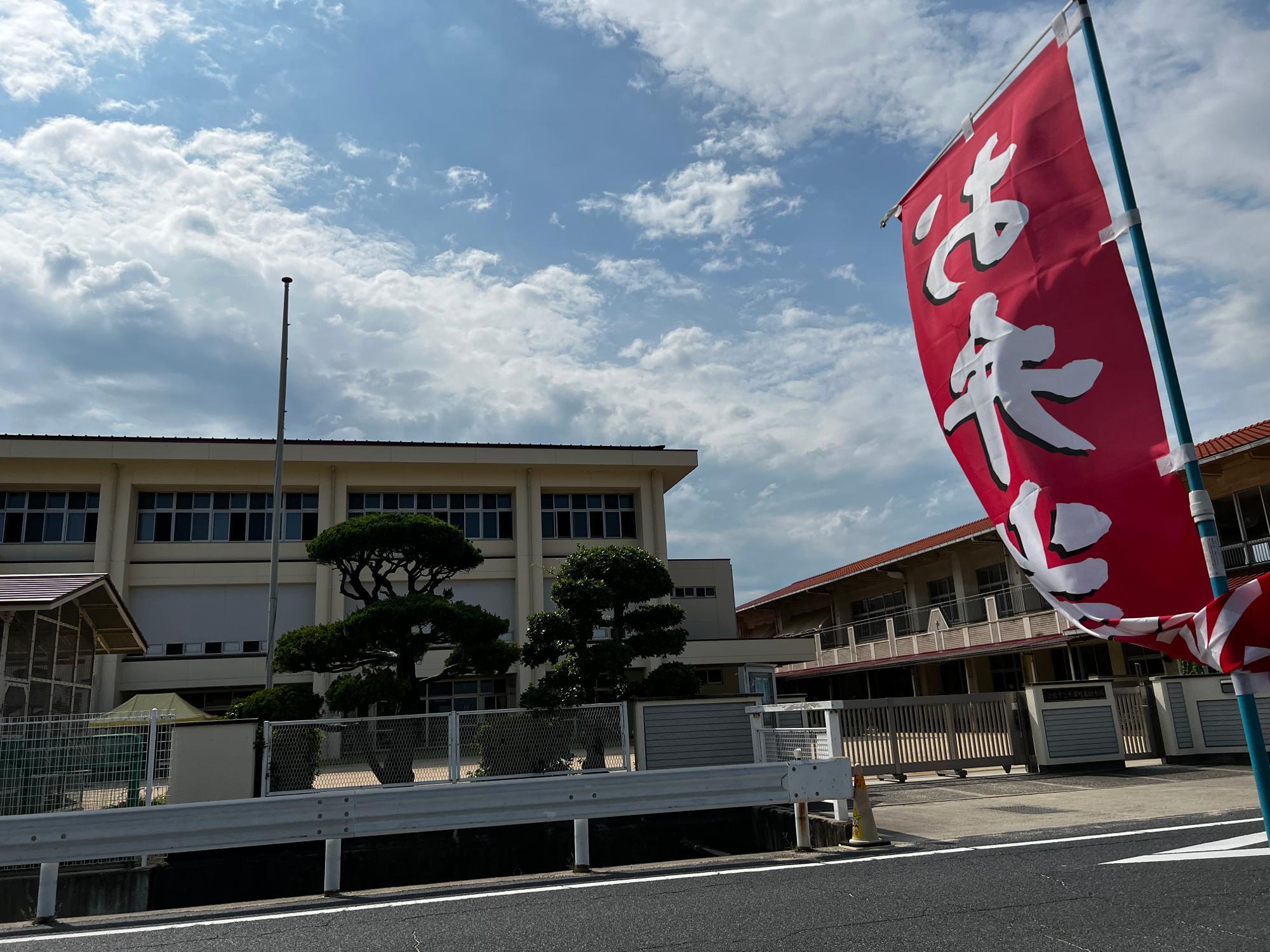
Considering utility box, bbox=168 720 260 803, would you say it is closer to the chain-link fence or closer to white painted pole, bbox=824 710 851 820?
the chain-link fence

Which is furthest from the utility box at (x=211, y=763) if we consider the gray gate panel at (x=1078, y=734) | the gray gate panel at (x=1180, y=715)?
the gray gate panel at (x=1180, y=715)

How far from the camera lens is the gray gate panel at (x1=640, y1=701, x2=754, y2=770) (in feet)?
52.8

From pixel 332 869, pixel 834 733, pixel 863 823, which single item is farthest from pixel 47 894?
pixel 834 733

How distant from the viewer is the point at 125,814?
25.4 ft

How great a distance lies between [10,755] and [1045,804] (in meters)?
13.0

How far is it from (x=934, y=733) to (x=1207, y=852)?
9.18 metres

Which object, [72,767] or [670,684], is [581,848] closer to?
[72,767]

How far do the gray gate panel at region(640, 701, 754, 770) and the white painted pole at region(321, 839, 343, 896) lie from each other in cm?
857

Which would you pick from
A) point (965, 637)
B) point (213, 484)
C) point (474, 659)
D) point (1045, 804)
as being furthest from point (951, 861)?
point (213, 484)

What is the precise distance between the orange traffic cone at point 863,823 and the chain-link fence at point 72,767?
Answer: 8401 millimetres

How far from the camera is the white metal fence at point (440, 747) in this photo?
15.1 metres

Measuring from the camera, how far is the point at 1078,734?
53.9ft

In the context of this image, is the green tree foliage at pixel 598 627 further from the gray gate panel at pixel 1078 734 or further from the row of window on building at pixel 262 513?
the row of window on building at pixel 262 513

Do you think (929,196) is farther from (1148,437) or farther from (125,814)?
(125,814)
